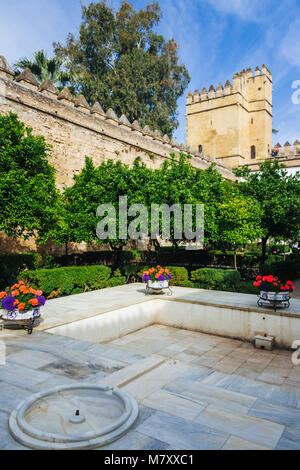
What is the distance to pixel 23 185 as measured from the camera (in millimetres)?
8750

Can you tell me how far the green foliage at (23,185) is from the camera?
8492 millimetres

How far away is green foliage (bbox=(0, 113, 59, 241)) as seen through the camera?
8492 millimetres

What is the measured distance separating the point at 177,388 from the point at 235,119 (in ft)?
108

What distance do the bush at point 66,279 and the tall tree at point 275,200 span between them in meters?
7.55

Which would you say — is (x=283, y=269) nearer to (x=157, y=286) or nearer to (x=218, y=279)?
(x=218, y=279)

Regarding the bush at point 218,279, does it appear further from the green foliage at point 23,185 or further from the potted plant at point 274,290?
the green foliage at point 23,185

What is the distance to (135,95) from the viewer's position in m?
26.6

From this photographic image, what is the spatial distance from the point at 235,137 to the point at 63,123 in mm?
22494

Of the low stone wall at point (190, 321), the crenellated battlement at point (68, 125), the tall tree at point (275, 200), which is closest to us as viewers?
the low stone wall at point (190, 321)

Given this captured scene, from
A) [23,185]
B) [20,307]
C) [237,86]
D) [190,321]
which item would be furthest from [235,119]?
[20,307]

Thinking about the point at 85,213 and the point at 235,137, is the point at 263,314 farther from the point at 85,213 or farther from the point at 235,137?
the point at 235,137

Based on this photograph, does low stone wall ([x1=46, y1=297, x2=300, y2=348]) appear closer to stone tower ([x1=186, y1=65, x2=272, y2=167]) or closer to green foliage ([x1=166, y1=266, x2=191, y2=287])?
green foliage ([x1=166, y1=266, x2=191, y2=287])

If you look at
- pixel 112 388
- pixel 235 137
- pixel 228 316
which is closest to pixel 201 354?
pixel 228 316

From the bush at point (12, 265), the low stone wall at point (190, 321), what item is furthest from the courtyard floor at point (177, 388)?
the bush at point (12, 265)
